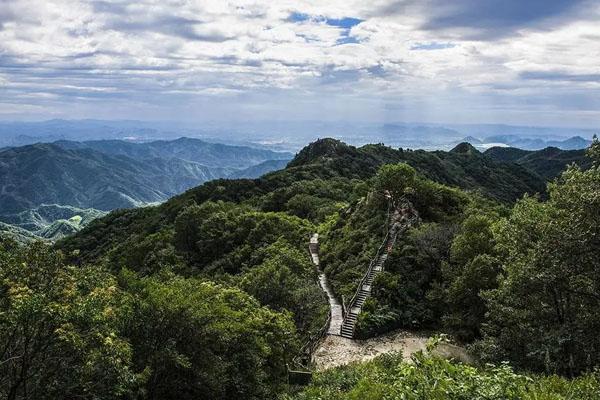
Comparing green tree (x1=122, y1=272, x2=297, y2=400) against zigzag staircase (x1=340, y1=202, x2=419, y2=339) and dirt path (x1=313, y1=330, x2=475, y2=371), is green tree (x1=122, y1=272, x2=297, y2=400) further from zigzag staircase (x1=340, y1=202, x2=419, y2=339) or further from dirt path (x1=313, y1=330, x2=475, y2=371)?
zigzag staircase (x1=340, y1=202, x2=419, y2=339)

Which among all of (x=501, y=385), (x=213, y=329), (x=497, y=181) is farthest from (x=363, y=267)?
(x=497, y=181)

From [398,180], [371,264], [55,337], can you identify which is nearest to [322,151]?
[398,180]

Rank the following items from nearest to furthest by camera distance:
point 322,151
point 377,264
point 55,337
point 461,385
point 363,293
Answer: point 461,385
point 55,337
point 363,293
point 377,264
point 322,151

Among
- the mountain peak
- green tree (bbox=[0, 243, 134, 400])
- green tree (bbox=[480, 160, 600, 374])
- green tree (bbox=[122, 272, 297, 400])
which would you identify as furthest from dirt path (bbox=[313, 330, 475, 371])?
the mountain peak

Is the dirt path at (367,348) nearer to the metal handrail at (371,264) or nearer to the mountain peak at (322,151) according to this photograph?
the metal handrail at (371,264)

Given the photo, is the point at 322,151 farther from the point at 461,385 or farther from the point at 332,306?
the point at 461,385

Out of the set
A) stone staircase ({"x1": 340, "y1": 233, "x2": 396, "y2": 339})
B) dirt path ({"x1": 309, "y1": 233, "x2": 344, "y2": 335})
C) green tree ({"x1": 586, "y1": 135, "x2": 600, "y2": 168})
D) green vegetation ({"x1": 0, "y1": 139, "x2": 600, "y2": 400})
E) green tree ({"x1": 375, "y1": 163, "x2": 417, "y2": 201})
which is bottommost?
dirt path ({"x1": 309, "y1": 233, "x2": 344, "y2": 335})
